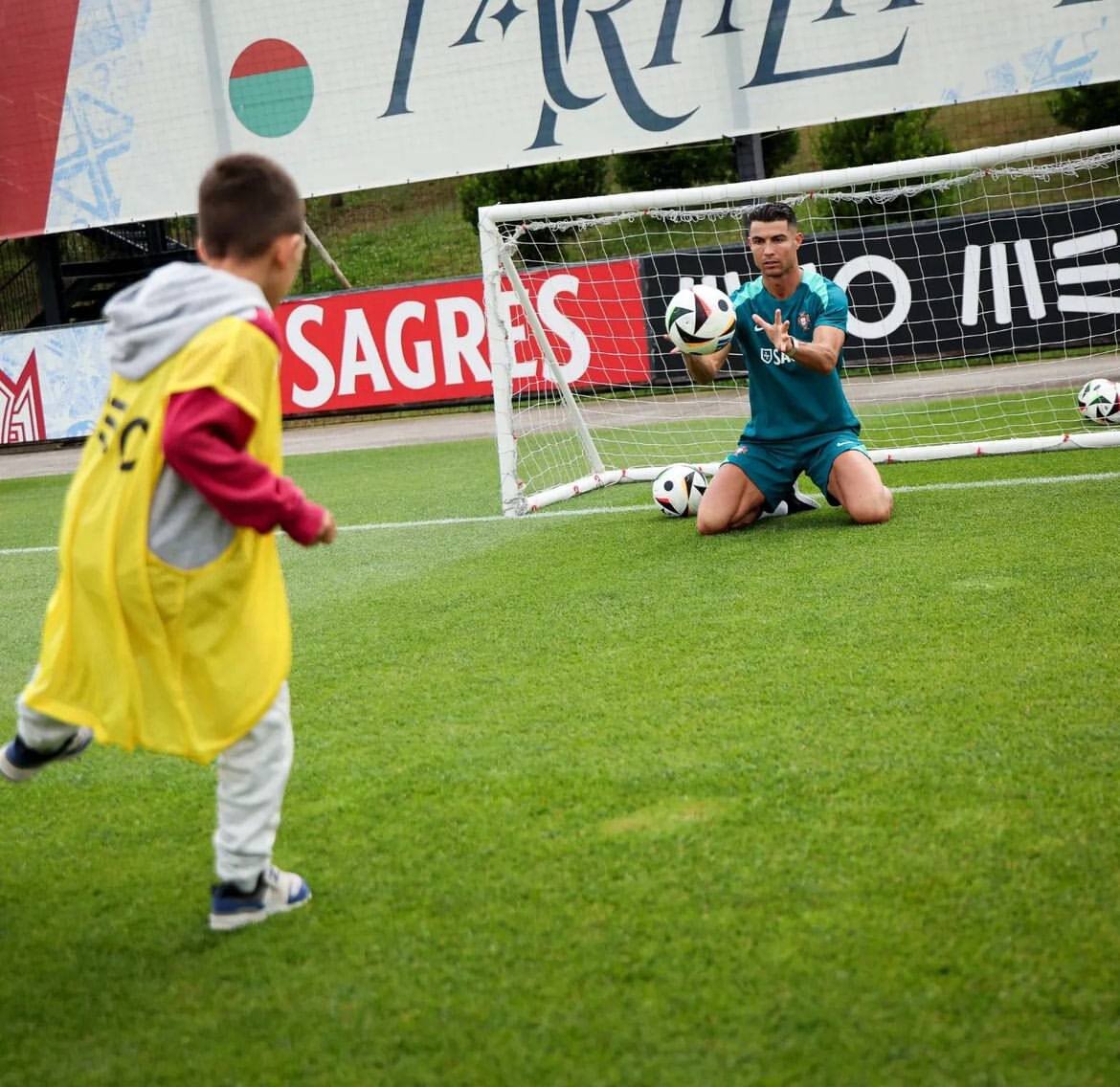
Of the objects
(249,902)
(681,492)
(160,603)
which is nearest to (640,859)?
(249,902)

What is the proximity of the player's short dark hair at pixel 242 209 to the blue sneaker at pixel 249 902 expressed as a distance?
1233 millimetres

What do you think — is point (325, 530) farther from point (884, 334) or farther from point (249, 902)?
point (884, 334)

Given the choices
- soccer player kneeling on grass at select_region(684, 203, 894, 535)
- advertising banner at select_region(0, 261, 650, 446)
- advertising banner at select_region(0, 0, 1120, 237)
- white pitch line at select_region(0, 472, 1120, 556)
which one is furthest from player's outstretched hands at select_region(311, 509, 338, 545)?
advertising banner at select_region(0, 0, 1120, 237)

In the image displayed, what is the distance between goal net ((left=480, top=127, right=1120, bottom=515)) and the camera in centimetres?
1030

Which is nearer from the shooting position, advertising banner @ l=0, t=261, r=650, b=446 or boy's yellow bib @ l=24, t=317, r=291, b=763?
boy's yellow bib @ l=24, t=317, r=291, b=763

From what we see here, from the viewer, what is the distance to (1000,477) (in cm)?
770

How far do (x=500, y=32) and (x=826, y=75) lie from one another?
12.3 feet

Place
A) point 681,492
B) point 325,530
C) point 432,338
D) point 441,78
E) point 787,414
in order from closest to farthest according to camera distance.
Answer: point 325,530 → point 787,414 → point 681,492 → point 432,338 → point 441,78

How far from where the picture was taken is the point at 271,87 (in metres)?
16.2

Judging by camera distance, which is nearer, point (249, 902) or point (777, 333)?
point (249, 902)

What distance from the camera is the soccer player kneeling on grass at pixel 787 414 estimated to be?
21.3ft

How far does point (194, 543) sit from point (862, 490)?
452cm

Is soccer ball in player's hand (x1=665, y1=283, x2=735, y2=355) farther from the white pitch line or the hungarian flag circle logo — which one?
the hungarian flag circle logo

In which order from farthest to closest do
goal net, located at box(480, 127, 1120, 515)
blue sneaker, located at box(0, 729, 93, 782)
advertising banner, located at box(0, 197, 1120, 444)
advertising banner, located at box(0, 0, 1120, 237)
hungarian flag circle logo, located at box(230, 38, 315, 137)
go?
hungarian flag circle logo, located at box(230, 38, 315, 137) → advertising banner, located at box(0, 0, 1120, 237) → advertising banner, located at box(0, 197, 1120, 444) → goal net, located at box(480, 127, 1120, 515) → blue sneaker, located at box(0, 729, 93, 782)
